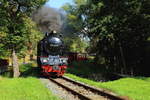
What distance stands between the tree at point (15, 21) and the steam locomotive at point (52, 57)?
Result: 258 centimetres

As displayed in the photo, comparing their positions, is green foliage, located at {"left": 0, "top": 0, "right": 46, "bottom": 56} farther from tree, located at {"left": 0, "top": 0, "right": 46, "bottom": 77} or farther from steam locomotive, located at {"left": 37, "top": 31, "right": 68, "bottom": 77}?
steam locomotive, located at {"left": 37, "top": 31, "right": 68, "bottom": 77}

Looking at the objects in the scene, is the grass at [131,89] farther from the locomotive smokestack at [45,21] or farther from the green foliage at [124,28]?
the locomotive smokestack at [45,21]

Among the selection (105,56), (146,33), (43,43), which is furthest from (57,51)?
(105,56)

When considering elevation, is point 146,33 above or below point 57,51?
above

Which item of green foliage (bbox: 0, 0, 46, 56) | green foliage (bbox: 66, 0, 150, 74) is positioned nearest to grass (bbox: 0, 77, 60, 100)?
green foliage (bbox: 0, 0, 46, 56)

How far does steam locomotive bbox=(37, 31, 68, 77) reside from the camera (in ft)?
79.0

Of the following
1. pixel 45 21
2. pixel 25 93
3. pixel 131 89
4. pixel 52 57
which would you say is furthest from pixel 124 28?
pixel 45 21

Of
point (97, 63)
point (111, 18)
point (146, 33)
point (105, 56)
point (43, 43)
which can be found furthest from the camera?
point (97, 63)

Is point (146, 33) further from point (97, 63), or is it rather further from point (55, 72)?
point (97, 63)

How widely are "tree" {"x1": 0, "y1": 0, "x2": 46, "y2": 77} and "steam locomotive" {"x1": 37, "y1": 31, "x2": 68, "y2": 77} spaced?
258 centimetres

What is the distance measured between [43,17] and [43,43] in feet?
164

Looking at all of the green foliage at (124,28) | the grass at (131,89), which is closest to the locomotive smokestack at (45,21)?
the green foliage at (124,28)

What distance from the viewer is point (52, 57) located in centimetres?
2447

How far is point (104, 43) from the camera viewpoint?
33.4 m
